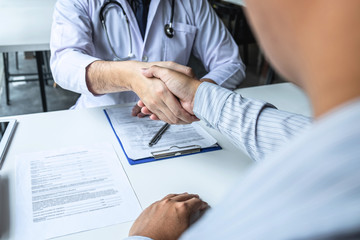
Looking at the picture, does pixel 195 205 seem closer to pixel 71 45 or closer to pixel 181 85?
pixel 181 85

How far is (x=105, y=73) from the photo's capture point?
A: 1103 mm

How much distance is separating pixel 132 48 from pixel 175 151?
1.97 ft

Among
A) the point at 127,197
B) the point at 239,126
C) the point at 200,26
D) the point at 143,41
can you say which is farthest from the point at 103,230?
the point at 200,26

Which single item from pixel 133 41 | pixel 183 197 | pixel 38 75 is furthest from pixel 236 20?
pixel 183 197

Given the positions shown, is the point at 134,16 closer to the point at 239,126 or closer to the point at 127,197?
the point at 239,126

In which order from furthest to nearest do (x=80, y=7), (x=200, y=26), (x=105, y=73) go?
1. (x=200, y=26)
2. (x=80, y=7)
3. (x=105, y=73)

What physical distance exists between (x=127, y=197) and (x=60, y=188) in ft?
0.49

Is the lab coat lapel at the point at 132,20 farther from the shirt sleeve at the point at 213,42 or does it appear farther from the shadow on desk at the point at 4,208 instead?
the shadow on desk at the point at 4,208

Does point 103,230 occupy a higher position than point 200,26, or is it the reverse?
point 200,26

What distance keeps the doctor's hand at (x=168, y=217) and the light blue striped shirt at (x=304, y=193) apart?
33cm

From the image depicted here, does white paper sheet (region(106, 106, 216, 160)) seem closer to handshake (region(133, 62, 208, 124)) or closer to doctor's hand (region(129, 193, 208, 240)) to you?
handshake (region(133, 62, 208, 124))

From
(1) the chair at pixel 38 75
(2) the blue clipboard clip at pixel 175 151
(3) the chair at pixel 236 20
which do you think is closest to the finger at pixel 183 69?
(2) the blue clipboard clip at pixel 175 151

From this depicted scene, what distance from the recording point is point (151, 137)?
3.18 ft

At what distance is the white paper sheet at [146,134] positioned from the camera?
91cm
